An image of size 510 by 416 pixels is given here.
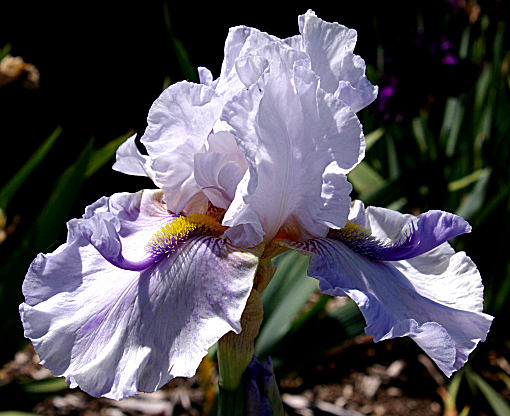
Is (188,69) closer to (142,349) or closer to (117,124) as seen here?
(142,349)

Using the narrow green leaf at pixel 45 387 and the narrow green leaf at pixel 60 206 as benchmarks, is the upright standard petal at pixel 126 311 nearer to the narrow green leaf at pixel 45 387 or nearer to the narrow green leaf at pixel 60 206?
the narrow green leaf at pixel 60 206

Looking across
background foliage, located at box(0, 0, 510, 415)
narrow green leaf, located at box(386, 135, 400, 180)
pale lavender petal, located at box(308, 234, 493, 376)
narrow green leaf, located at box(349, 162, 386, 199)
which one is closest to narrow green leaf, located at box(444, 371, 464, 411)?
background foliage, located at box(0, 0, 510, 415)

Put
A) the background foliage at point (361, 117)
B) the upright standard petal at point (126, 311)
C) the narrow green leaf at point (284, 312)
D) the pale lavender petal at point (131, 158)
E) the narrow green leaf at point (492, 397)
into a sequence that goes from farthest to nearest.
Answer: the narrow green leaf at point (492, 397) → the background foliage at point (361, 117) → the narrow green leaf at point (284, 312) → the pale lavender petal at point (131, 158) → the upright standard petal at point (126, 311)

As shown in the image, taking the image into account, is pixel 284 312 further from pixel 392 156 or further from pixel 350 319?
pixel 392 156

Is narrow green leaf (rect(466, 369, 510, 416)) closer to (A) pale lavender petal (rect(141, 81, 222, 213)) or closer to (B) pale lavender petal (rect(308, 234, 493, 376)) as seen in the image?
(B) pale lavender petal (rect(308, 234, 493, 376))

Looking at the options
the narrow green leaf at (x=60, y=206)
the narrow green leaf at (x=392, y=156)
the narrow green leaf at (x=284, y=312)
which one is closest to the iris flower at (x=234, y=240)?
the narrow green leaf at (x=284, y=312)

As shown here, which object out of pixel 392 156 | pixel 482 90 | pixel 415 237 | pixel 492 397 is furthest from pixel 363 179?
pixel 415 237
